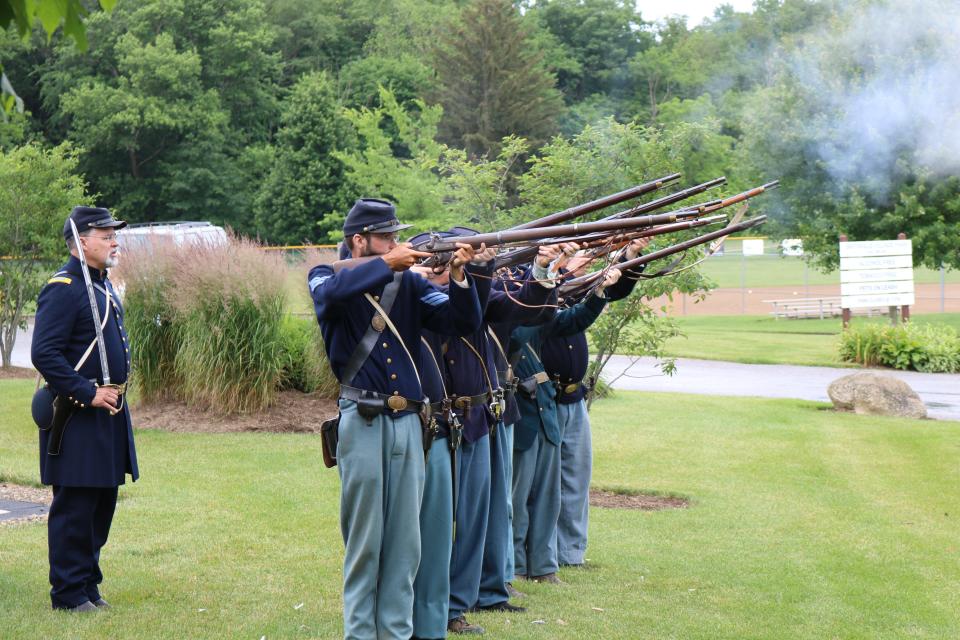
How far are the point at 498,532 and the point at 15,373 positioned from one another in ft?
45.0

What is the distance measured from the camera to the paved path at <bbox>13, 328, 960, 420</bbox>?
1755 cm

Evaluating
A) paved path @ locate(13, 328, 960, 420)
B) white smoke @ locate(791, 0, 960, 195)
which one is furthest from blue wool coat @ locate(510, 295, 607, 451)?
white smoke @ locate(791, 0, 960, 195)

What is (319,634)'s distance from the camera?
588 cm

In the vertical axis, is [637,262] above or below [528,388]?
above

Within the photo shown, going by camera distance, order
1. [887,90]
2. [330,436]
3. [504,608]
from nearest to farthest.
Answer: [330,436]
[504,608]
[887,90]

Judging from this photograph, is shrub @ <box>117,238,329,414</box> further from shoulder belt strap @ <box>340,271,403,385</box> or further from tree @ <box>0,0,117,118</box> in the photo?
tree @ <box>0,0,117,118</box>

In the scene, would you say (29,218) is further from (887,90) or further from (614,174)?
(887,90)

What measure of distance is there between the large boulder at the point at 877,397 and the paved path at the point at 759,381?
0.45 metres

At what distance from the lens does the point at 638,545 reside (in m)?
8.46

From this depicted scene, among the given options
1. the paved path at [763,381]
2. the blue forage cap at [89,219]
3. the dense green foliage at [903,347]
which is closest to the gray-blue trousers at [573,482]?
the blue forage cap at [89,219]

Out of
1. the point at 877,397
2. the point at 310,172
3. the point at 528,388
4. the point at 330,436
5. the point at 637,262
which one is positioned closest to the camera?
the point at 330,436

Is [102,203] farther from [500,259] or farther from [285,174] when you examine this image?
[500,259]

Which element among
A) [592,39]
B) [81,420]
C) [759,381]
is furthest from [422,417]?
[592,39]

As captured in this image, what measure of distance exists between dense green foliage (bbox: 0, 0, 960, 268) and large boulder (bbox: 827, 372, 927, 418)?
11.6 metres
